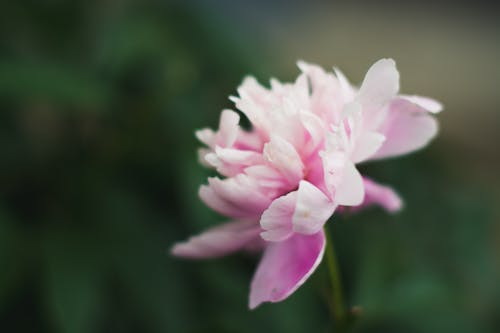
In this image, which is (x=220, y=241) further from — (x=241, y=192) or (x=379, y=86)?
(x=379, y=86)

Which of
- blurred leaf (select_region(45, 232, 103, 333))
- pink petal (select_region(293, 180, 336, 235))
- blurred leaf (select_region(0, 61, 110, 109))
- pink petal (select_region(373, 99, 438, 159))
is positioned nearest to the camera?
pink petal (select_region(293, 180, 336, 235))

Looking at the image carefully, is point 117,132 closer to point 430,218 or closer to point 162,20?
point 162,20

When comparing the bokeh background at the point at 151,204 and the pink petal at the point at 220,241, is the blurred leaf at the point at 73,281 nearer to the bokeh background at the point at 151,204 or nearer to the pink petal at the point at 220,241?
the bokeh background at the point at 151,204

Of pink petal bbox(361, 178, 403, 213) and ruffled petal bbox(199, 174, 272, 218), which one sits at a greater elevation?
ruffled petal bbox(199, 174, 272, 218)

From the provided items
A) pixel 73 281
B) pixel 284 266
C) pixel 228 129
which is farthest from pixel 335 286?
pixel 73 281

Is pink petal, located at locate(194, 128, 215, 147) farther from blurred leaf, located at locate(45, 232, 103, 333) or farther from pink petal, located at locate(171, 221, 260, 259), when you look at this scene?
blurred leaf, located at locate(45, 232, 103, 333)

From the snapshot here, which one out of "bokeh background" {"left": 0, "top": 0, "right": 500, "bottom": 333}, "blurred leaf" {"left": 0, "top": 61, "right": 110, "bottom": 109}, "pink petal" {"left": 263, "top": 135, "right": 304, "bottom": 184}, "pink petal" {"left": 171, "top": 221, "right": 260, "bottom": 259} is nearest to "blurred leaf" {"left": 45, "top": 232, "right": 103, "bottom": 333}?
"bokeh background" {"left": 0, "top": 0, "right": 500, "bottom": 333}

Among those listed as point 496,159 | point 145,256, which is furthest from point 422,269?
point 496,159

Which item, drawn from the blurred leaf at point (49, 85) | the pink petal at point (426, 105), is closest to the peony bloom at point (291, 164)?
the pink petal at point (426, 105)
